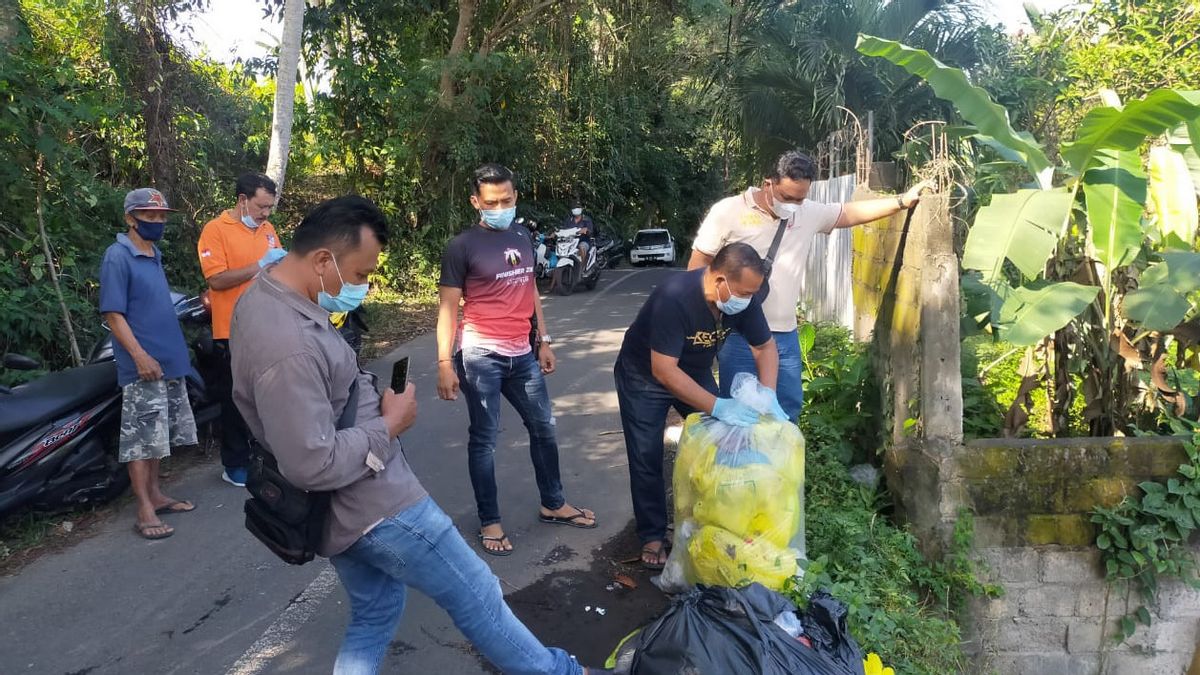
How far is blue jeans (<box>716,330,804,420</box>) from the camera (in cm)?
430

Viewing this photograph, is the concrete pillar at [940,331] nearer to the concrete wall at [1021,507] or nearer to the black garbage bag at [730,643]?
the concrete wall at [1021,507]

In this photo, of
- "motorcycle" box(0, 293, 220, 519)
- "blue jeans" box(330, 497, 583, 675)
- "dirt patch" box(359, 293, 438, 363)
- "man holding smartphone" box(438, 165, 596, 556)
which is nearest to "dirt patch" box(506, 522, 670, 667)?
"man holding smartphone" box(438, 165, 596, 556)

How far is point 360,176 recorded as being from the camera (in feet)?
43.2

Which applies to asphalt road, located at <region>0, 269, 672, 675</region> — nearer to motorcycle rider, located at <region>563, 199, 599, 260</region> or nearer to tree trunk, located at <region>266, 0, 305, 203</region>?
tree trunk, located at <region>266, 0, 305, 203</region>

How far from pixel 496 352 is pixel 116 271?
6.35 feet

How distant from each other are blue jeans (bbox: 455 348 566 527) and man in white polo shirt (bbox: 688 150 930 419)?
3.22 ft

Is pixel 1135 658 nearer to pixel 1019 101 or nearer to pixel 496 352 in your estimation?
pixel 496 352

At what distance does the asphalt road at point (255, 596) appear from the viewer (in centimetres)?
324

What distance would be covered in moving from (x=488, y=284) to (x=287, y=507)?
6.35 ft

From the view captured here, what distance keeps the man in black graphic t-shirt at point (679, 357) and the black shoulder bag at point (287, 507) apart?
1667 mm

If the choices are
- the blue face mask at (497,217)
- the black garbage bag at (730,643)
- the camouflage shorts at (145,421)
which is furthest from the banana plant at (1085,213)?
the camouflage shorts at (145,421)

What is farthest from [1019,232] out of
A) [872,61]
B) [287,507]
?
[872,61]

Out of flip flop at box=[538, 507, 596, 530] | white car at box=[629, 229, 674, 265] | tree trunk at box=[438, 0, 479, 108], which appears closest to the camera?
flip flop at box=[538, 507, 596, 530]

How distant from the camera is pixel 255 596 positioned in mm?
3705
